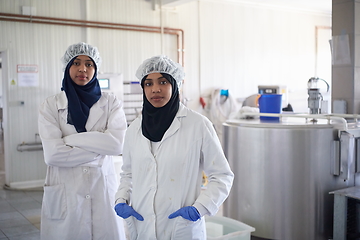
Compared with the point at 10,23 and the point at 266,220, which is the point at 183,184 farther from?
the point at 10,23

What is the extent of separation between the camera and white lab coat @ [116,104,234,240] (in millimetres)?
1534

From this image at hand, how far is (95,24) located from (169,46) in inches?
50.1

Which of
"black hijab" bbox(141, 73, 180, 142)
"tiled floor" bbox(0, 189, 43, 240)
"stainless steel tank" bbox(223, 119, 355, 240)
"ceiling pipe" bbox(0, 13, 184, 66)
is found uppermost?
"ceiling pipe" bbox(0, 13, 184, 66)

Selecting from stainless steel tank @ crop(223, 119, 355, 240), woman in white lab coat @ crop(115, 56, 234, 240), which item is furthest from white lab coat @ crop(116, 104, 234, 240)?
stainless steel tank @ crop(223, 119, 355, 240)

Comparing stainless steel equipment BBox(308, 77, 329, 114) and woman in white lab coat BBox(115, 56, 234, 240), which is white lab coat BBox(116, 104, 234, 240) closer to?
woman in white lab coat BBox(115, 56, 234, 240)

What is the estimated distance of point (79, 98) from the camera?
2.05 m

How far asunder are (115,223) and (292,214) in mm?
1412

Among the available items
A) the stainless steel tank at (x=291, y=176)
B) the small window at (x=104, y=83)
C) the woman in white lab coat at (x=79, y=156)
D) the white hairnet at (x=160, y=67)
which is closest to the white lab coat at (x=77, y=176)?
the woman in white lab coat at (x=79, y=156)

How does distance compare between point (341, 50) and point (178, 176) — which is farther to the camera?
point (341, 50)

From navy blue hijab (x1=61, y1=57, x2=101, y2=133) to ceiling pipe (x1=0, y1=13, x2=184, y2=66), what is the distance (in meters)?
3.43

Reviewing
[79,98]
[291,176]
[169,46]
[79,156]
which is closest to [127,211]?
[79,156]

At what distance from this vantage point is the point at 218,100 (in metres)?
6.52

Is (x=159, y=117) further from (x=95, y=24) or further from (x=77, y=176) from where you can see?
(x=95, y=24)

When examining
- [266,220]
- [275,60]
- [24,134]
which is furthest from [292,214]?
[275,60]
